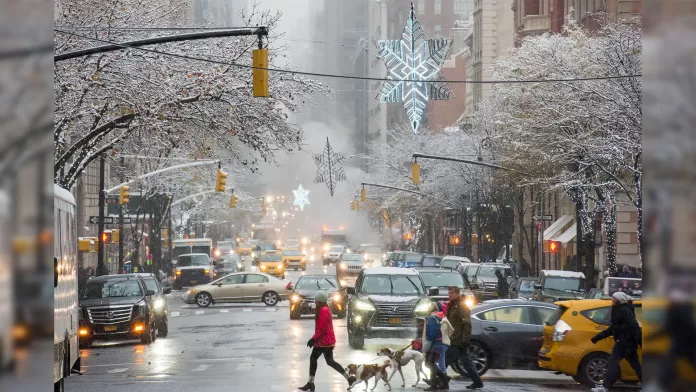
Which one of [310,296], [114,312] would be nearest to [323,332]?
[114,312]

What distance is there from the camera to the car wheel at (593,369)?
17.7m

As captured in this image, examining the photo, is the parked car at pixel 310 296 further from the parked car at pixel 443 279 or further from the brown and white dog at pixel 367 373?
the brown and white dog at pixel 367 373

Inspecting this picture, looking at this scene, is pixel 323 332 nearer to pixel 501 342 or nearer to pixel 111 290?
pixel 501 342

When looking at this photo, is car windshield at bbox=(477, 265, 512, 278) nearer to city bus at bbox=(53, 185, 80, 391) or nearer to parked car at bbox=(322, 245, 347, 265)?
city bus at bbox=(53, 185, 80, 391)

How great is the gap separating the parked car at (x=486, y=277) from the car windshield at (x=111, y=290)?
16452 millimetres

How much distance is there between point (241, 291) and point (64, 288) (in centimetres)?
3016

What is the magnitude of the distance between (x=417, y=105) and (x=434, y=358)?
63.3 feet

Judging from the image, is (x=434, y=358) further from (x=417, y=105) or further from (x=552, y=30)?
(x=552, y=30)

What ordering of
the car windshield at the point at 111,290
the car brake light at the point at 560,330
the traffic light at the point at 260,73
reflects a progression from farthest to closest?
the car windshield at the point at 111,290
the traffic light at the point at 260,73
the car brake light at the point at 560,330

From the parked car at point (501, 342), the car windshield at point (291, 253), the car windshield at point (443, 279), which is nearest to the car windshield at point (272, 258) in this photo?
the car windshield at point (291, 253)

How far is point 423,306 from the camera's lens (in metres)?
25.8

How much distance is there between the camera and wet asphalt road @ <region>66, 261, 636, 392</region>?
18.4 metres

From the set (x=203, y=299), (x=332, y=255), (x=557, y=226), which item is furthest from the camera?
(x=332, y=255)

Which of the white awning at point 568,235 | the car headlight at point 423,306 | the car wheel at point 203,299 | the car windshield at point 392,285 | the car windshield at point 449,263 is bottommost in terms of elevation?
the car wheel at point 203,299
